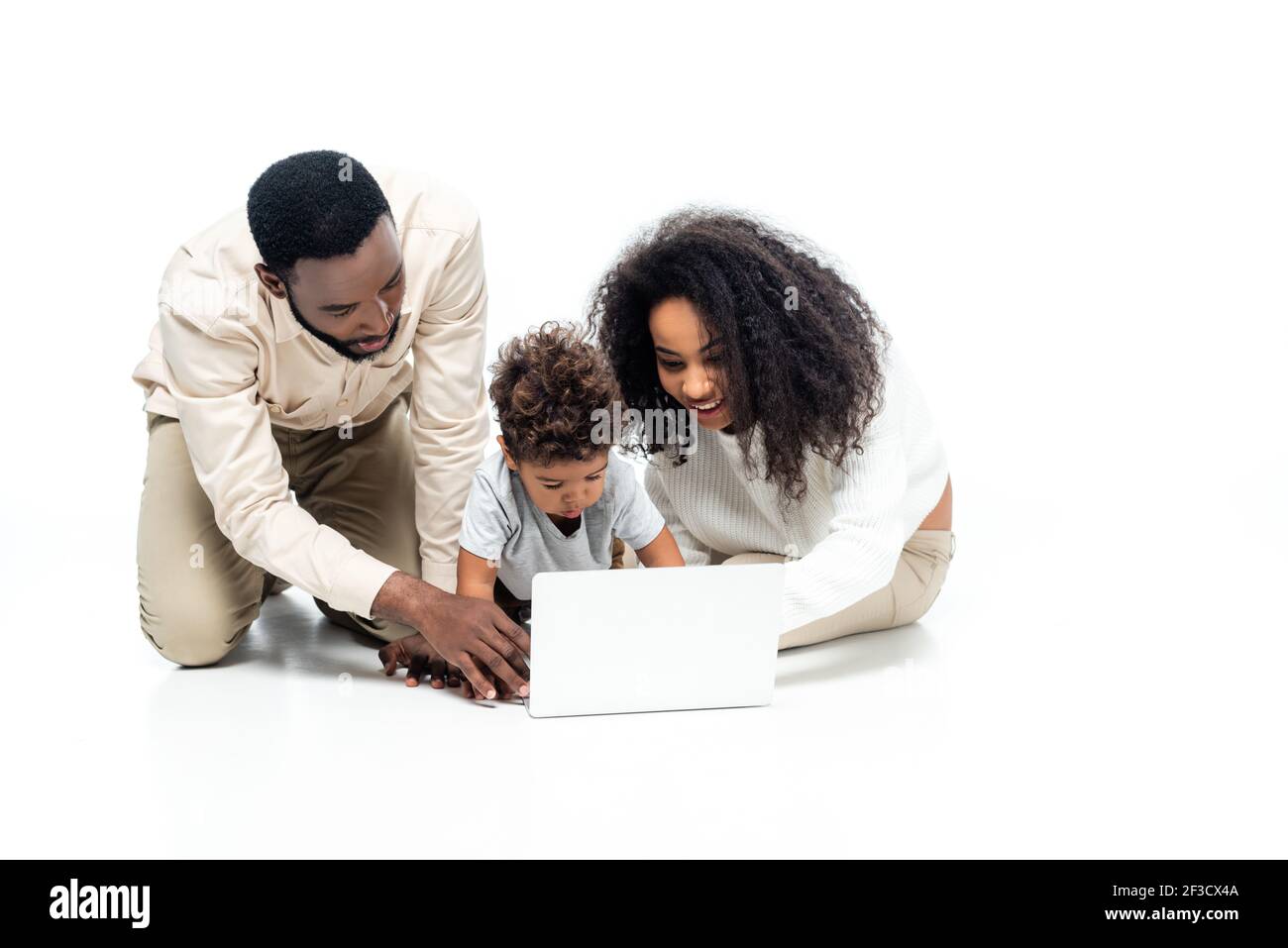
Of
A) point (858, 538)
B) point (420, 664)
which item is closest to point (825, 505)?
point (858, 538)

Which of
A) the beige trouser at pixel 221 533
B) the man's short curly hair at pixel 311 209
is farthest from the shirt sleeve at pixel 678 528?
the man's short curly hair at pixel 311 209

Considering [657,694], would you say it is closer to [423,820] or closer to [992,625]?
[423,820]

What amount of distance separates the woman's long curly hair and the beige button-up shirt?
15.8 inches

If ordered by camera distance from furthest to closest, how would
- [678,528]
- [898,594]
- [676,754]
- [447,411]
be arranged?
[678,528]
[898,594]
[447,411]
[676,754]

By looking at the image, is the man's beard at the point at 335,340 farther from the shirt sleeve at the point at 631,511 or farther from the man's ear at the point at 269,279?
the shirt sleeve at the point at 631,511

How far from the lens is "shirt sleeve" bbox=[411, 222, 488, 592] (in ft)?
11.3

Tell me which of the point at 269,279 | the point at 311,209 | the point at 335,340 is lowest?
the point at 335,340

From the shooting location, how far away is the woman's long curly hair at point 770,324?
3234mm

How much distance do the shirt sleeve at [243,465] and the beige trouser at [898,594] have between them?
2.80 ft

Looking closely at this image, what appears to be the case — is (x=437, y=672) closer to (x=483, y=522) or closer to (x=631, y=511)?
(x=483, y=522)

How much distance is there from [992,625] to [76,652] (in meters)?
2.34

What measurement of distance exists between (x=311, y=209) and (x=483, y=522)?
0.77 metres

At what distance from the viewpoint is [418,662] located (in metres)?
3.28

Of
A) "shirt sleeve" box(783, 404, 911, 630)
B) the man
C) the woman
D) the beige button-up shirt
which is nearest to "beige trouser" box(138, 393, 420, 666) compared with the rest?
the man
